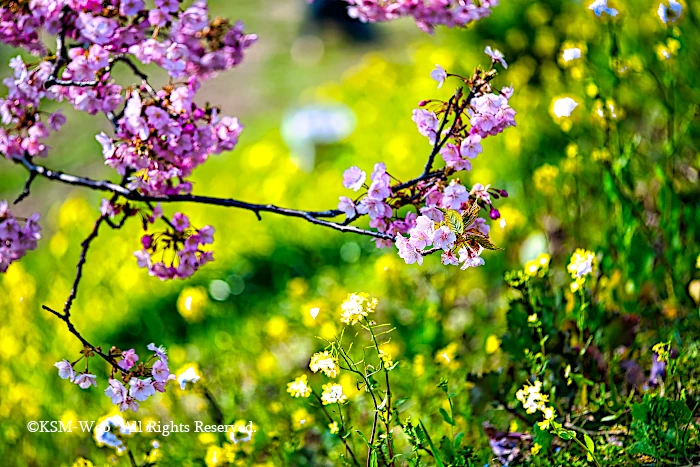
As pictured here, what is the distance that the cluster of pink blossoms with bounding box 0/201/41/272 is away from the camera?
1708 millimetres

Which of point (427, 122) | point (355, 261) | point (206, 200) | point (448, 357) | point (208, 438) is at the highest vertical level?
point (427, 122)

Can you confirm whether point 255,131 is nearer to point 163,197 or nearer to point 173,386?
point 173,386

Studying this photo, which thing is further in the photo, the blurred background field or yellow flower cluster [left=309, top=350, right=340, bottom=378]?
the blurred background field

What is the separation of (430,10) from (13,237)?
3.73ft

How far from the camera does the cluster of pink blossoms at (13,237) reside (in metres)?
1.71

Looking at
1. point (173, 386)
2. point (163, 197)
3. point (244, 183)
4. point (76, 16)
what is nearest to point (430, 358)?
point (173, 386)

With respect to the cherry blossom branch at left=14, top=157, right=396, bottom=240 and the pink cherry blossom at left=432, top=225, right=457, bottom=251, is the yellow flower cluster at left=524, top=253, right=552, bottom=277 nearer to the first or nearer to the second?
the cherry blossom branch at left=14, top=157, right=396, bottom=240

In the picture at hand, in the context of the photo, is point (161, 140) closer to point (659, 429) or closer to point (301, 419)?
point (301, 419)

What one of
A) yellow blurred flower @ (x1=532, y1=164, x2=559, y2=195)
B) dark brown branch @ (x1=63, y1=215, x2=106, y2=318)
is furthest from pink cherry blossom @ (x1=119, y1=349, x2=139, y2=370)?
Result: yellow blurred flower @ (x1=532, y1=164, x2=559, y2=195)

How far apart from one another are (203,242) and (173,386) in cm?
73

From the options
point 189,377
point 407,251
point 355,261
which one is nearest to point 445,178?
point 407,251

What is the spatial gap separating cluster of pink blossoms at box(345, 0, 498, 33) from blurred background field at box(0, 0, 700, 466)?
1.58ft

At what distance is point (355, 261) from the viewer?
3.02 meters

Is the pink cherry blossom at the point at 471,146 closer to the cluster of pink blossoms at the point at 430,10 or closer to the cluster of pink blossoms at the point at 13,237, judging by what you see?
the cluster of pink blossoms at the point at 430,10
